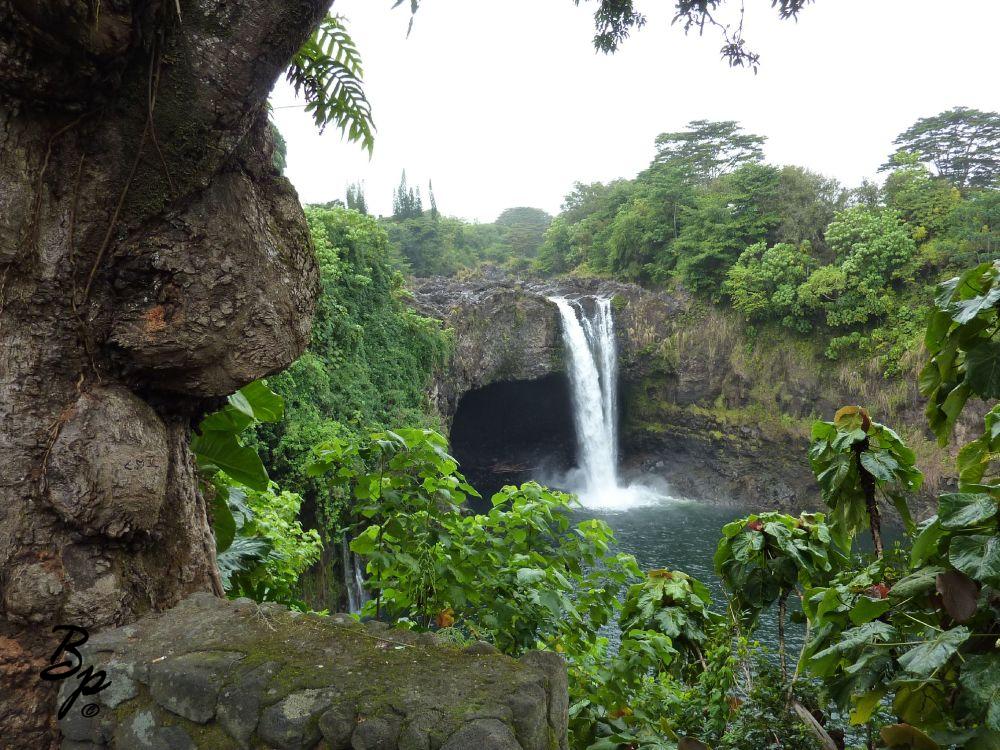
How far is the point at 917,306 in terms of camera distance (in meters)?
17.4

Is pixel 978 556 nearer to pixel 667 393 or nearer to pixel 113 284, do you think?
pixel 113 284

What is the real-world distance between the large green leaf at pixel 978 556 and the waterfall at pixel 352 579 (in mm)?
10198

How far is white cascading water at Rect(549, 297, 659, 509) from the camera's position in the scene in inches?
822

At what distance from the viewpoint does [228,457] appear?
3074 millimetres

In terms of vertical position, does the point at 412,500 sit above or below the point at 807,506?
above

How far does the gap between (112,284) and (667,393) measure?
70.2ft

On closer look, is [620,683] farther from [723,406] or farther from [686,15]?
[723,406]

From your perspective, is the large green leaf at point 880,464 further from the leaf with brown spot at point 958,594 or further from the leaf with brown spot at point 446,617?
the leaf with brown spot at point 446,617

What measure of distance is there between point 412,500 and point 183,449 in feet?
3.05

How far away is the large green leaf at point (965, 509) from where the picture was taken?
1313 mm

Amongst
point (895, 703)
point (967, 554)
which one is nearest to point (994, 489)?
point (967, 554)

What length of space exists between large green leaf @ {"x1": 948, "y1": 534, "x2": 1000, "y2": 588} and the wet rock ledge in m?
0.99
